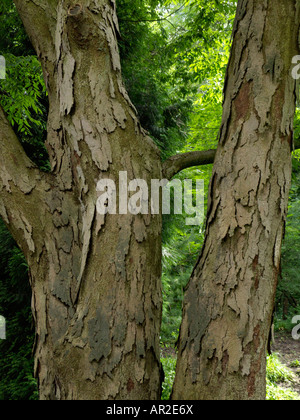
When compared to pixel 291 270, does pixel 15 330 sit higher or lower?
lower

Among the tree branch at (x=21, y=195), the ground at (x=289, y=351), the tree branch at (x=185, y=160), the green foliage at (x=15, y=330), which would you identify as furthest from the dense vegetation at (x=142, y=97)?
the tree branch at (x=21, y=195)

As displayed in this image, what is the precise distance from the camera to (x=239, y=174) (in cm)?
167

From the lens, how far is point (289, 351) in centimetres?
842

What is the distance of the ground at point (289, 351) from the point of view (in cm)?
718

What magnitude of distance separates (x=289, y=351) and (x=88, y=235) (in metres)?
8.13

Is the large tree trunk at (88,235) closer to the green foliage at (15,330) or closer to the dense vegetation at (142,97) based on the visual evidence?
the dense vegetation at (142,97)

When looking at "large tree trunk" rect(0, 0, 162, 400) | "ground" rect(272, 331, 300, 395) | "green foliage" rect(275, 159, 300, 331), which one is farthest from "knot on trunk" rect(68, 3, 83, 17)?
"green foliage" rect(275, 159, 300, 331)

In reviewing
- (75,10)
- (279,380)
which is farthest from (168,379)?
(75,10)

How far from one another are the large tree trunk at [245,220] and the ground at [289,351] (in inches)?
225

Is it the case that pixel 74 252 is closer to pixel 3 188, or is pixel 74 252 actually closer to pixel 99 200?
pixel 99 200

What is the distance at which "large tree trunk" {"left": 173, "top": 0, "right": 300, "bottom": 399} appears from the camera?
1528 mm

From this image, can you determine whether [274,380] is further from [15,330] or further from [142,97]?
[142,97]

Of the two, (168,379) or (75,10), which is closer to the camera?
(75,10)
